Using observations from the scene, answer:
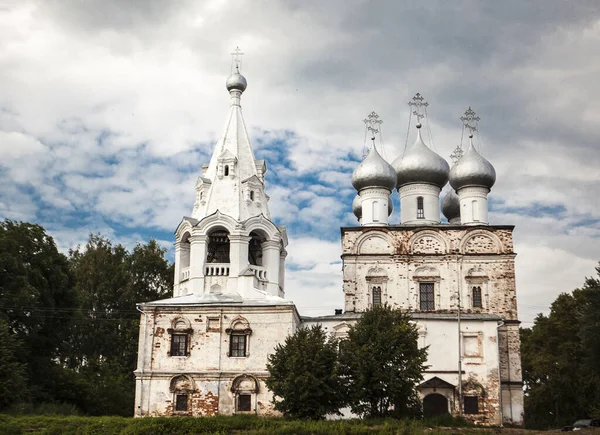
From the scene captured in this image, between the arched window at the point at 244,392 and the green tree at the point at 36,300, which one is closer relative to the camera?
the arched window at the point at 244,392

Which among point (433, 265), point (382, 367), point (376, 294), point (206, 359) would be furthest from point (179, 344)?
point (433, 265)

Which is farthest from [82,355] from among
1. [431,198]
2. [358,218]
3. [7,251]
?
[431,198]

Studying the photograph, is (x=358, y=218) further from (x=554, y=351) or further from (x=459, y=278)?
(x=554, y=351)

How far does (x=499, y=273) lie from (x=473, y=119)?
7.91 metres

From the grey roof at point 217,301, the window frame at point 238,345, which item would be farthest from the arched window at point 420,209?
the window frame at point 238,345

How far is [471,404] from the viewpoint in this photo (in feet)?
93.6

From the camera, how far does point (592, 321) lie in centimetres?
2728

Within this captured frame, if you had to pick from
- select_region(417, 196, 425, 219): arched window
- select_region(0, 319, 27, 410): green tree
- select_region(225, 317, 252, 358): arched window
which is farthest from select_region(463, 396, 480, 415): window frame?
select_region(0, 319, 27, 410): green tree

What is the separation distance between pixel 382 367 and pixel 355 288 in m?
7.94

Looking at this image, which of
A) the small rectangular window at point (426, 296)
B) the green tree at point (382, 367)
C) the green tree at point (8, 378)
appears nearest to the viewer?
the green tree at point (382, 367)

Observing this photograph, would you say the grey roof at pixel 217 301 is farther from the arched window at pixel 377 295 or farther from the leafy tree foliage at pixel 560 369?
the leafy tree foliage at pixel 560 369

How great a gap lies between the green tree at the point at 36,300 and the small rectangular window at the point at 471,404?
1630 cm

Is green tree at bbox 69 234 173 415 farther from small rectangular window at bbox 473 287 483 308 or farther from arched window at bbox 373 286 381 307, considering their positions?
small rectangular window at bbox 473 287 483 308

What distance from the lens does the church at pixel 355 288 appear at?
90.1ft
